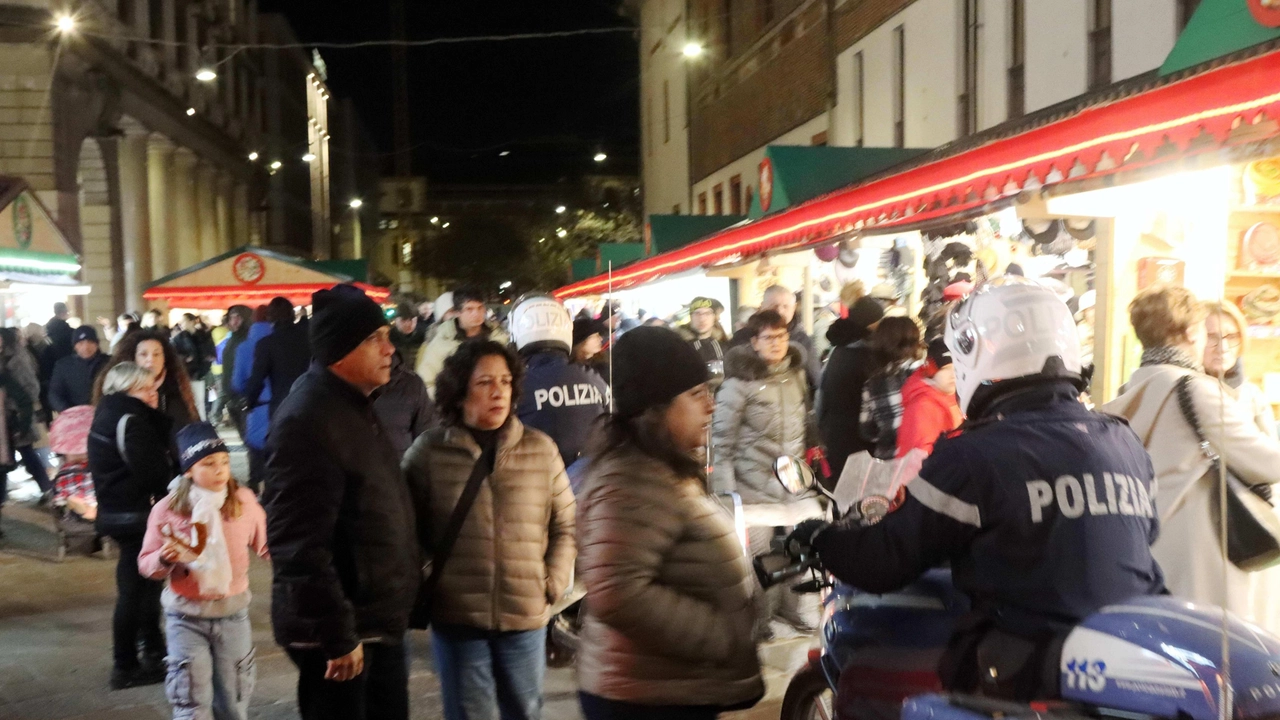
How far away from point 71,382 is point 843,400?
7.86 meters

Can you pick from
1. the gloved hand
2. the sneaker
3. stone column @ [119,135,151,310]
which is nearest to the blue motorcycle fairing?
the gloved hand

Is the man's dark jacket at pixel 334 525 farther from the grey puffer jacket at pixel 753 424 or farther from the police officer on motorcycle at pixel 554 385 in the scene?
the grey puffer jacket at pixel 753 424

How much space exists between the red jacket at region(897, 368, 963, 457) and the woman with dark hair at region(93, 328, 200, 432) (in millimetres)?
3963

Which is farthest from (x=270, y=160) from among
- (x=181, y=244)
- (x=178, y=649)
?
(x=178, y=649)

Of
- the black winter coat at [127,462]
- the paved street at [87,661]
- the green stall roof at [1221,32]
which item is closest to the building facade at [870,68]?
the green stall roof at [1221,32]

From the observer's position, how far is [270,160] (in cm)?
5956

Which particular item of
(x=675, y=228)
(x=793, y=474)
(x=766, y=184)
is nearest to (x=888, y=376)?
(x=793, y=474)

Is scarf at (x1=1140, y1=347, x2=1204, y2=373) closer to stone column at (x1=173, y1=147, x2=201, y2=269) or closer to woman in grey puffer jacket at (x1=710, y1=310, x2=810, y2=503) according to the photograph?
woman in grey puffer jacket at (x1=710, y1=310, x2=810, y2=503)

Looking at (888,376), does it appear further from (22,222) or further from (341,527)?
(22,222)

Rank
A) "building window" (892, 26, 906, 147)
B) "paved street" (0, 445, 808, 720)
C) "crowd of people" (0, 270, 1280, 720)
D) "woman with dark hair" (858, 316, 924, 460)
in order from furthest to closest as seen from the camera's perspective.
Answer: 1. "building window" (892, 26, 906, 147)
2. "paved street" (0, 445, 808, 720)
3. "woman with dark hair" (858, 316, 924, 460)
4. "crowd of people" (0, 270, 1280, 720)

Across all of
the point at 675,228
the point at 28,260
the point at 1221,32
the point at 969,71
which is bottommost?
the point at 28,260

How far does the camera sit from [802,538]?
3045 mm

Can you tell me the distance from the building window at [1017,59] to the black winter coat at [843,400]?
8400mm

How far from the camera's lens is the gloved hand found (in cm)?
304
